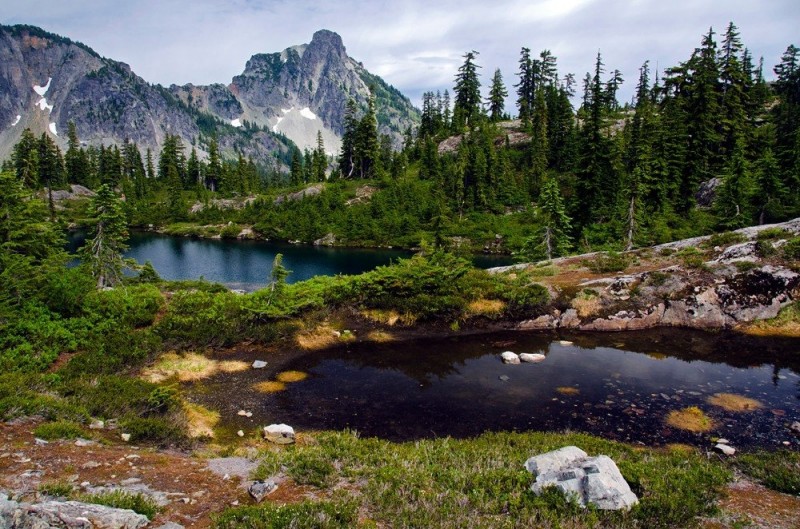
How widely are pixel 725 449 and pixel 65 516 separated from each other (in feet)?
61.1

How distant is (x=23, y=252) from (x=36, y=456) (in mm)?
18725

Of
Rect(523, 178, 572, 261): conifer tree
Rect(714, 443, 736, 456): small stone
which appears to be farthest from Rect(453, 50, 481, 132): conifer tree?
Rect(714, 443, 736, 456): small stone

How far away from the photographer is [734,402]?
19016mm

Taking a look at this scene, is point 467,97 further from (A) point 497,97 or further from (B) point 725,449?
(B) point 725,449

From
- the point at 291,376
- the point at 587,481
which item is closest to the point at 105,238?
the point at 291,376

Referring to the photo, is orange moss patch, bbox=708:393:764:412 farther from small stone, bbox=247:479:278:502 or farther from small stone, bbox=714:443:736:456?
small stone, bbox=247:479:278:502

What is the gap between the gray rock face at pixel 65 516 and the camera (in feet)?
22.1

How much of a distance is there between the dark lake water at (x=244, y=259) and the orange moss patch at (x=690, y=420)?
1462 inches

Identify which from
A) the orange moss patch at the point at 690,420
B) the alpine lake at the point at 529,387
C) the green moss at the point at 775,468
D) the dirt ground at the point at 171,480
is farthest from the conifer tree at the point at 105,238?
the green moss at the point at 775,468

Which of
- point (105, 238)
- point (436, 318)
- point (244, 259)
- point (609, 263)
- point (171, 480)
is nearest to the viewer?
point (171, 480)

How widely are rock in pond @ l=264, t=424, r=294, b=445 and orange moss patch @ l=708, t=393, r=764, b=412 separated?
17991 mm

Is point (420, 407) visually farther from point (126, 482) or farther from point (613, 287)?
point (613, 287)

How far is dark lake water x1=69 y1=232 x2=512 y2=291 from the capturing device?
59969 millimetres

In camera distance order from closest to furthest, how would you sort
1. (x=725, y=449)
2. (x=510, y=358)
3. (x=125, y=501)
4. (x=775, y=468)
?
(x=125, y=501), (x=775, y=468), (x=725, y=449), (x=510, y=358)
